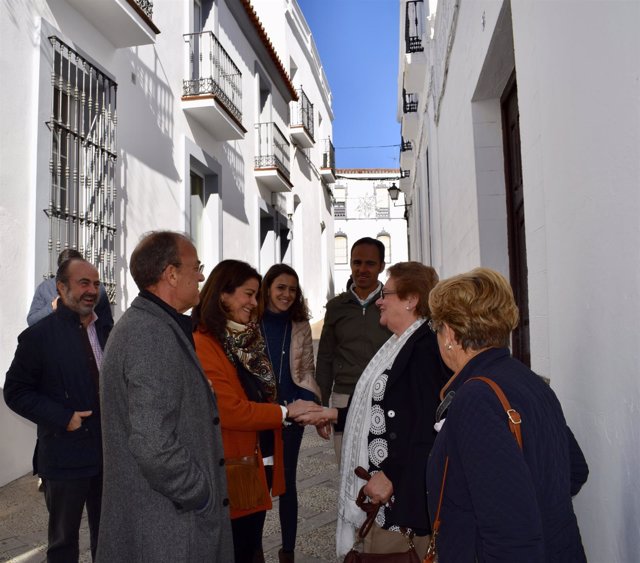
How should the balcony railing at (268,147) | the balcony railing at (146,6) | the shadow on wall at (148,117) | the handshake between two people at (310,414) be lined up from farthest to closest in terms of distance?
1. the balcony railing at (268,147)
2. the shadow on wall at (148,117)
3. the balcony railing at (146,6)
4. the handshake between two people at (310,414)

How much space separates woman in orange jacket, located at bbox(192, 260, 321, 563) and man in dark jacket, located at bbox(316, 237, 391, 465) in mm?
958

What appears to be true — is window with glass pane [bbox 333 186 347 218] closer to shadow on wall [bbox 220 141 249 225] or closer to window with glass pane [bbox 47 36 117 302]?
shadow on wall [bbox 220 141 249 225]

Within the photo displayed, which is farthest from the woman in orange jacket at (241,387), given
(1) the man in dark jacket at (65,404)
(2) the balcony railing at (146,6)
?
(2) the balcony railing at (146,6)

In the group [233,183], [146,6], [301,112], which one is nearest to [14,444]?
[146,6]

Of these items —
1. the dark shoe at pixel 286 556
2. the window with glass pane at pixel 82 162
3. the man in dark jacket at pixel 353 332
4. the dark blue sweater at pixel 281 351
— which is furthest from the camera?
the window with glass pane at pixel 82 162

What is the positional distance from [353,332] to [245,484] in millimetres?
1485

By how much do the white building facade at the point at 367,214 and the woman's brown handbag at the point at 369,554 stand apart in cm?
3359

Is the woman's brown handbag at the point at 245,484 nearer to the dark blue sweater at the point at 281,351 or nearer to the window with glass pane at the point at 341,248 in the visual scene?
the dark blue sweater at the point at 281,351

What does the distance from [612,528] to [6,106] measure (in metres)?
5.39

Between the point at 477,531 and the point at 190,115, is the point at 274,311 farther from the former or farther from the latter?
the point at 190,115

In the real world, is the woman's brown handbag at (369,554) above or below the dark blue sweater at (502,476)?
below

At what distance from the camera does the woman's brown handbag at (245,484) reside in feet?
8.31

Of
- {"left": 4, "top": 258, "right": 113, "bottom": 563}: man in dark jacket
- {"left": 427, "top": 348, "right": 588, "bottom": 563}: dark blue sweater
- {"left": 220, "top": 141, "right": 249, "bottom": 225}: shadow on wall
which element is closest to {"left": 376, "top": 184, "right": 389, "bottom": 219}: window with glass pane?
{"left": 220, "top": 141, "right": 249, "bottom": 225}: shadow on wall

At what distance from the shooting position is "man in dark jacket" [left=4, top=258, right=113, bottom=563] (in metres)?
2.82
